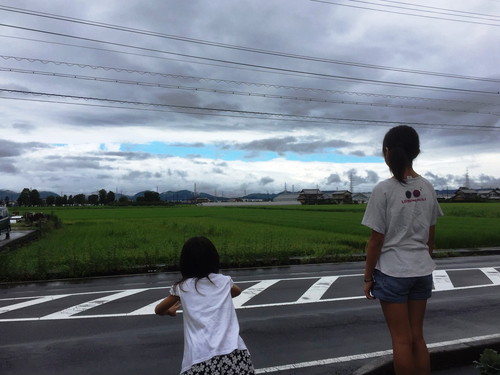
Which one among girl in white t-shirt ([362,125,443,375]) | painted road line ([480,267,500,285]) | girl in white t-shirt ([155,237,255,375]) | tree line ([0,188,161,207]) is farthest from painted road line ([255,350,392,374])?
tree line ([0,188,161,207])

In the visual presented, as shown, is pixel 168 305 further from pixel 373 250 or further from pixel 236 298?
pixel 236 298

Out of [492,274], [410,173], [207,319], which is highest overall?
[410,173]

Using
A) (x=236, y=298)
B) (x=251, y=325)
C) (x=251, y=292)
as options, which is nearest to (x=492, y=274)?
(x=251, y=292)

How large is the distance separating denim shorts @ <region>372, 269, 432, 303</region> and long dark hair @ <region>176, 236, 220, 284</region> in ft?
3.56

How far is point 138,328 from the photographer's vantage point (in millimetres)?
5477

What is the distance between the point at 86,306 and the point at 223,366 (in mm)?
5682

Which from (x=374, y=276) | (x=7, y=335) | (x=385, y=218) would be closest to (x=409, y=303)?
(x=374, y=276)

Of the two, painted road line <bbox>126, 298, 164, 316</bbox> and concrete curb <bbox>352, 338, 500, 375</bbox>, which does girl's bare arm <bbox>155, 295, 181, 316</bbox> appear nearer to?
concrete curb <bbox>352, 338, 500, 375</bbox>

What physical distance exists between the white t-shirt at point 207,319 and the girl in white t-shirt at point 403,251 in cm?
98

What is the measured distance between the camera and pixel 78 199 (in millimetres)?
133250

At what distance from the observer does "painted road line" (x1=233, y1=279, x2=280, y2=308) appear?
6.85 m

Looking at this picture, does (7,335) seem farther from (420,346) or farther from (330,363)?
(420,346)

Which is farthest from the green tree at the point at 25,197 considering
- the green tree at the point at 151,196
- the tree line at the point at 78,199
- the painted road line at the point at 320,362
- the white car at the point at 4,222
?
the painted road line at the point at 320,362

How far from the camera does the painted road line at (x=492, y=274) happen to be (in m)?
8.84
